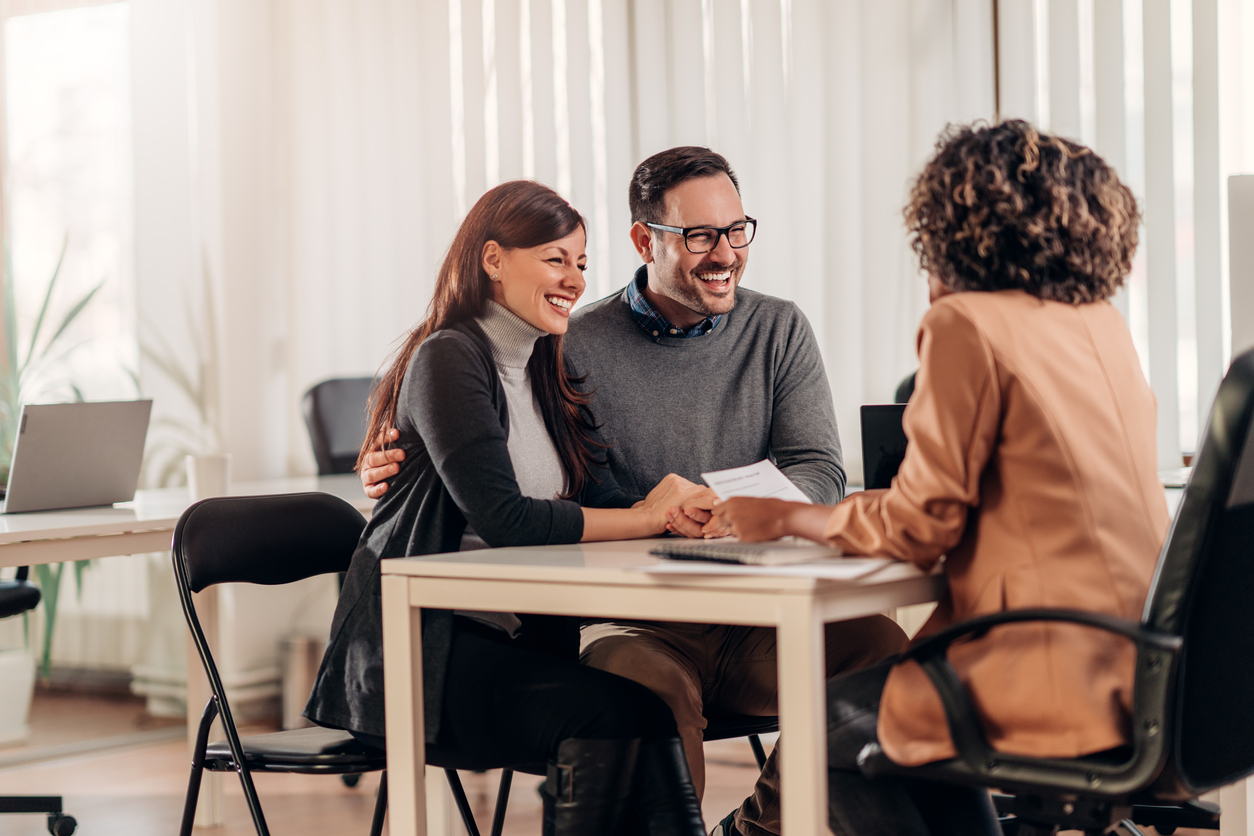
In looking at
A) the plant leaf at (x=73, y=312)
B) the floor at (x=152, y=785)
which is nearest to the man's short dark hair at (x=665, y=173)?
the floor at (x=152, y=785)

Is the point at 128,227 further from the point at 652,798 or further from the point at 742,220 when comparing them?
the point at 652,798

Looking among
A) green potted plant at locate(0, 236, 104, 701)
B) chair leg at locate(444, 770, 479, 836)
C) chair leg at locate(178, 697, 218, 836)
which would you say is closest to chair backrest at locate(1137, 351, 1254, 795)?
chair leg at locate(444, 770, 479, 836)

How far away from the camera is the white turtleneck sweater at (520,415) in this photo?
2.04 metres

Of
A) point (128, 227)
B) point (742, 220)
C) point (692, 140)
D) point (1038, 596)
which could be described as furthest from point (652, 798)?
point (128, 227)

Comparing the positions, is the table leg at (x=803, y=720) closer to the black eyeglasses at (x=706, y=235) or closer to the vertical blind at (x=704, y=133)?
the black eyeglasses at (x=706, y=235)

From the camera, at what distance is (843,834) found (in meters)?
1.60

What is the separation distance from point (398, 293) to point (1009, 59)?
2040 millimetres

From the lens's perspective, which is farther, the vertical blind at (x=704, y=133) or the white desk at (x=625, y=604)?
the vertical blind at (x=704, y=133)

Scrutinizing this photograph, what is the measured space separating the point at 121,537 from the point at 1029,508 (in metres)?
1.95

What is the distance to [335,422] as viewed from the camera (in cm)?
375

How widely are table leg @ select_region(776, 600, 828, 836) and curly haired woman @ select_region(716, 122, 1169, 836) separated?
101mm

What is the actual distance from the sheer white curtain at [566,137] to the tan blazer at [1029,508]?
74.1 inches

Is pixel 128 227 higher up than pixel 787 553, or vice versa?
pixel 128 227

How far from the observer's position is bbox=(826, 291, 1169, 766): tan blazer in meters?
1.44
